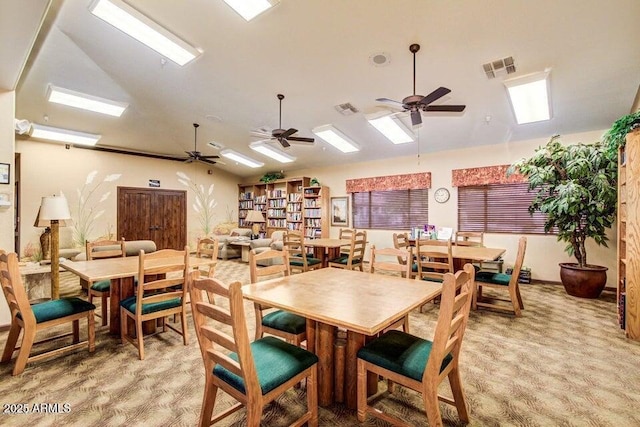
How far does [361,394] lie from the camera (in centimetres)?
159

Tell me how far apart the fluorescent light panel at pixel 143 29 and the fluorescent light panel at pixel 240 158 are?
134 inches

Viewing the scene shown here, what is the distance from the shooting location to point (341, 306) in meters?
1.61

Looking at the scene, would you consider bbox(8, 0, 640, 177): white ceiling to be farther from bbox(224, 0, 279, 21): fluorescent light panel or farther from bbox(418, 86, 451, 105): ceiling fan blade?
bbox(418, 86, 451, 105): ceiling fan blade

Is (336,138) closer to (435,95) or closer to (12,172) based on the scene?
(435,95)

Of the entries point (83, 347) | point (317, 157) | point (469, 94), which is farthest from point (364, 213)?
point (83, 347)

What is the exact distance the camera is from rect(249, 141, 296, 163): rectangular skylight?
6.27 meters

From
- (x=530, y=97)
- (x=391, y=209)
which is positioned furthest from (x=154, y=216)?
(x=530, y=97)

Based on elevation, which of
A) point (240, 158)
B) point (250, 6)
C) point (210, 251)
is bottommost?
point (210, 251)

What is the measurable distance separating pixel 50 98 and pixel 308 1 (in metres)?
4.57

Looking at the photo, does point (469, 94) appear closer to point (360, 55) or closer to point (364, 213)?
point (360, 55)

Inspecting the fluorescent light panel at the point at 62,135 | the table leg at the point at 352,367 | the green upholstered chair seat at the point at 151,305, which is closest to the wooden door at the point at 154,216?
the fluorescent light panel at the point at 62,135

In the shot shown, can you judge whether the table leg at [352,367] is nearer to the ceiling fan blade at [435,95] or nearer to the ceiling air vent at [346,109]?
the ceiling fan blade at [435,95]

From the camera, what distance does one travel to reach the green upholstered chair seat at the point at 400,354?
1.47 meters

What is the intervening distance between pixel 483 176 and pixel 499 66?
2.52 metres
